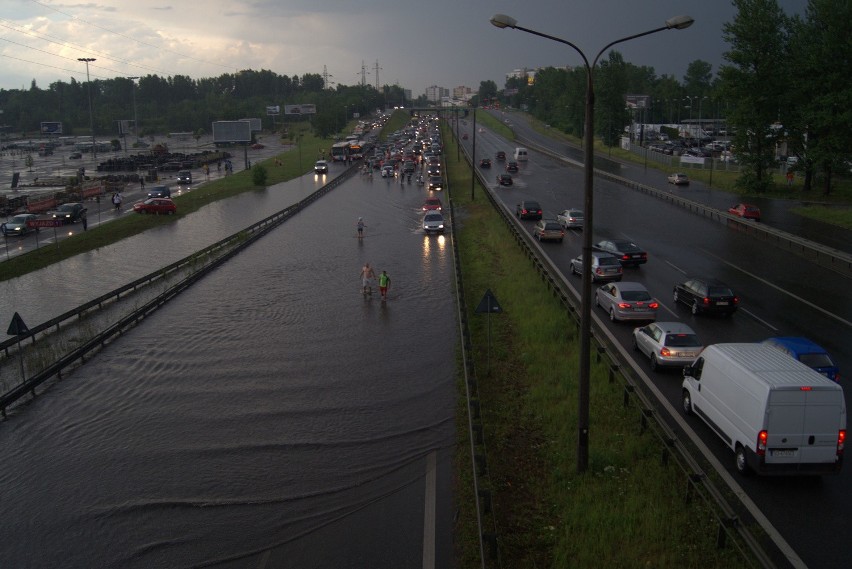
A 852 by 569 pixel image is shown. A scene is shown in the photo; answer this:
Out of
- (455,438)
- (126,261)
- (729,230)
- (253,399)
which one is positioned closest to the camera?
(455,438)

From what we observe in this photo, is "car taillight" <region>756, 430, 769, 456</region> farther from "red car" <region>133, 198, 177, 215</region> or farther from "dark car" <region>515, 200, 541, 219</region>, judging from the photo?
"red car" <region>133, 198, 177, 215</region>

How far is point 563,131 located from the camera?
145750mm

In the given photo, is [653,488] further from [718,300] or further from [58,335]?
[58,335]

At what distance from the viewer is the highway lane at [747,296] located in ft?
37.2

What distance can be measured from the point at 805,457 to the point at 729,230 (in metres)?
32.1

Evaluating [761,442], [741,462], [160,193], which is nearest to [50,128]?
[160,193]

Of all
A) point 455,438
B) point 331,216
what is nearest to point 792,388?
point 455,438

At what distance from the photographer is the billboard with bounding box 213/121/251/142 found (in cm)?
12675

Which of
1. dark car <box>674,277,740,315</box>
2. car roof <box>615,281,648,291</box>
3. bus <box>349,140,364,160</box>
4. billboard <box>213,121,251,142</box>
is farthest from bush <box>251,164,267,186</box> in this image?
billboard <box>213,121,251,142</box>

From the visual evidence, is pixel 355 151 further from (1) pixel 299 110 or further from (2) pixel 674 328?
(1) pixel 299 110

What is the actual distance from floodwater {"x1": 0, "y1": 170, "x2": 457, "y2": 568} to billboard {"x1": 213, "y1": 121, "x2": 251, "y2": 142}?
101860 mm

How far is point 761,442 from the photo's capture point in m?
11.8

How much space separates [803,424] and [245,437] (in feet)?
34.9

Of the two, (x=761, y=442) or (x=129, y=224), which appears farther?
(x=129, y=224)
